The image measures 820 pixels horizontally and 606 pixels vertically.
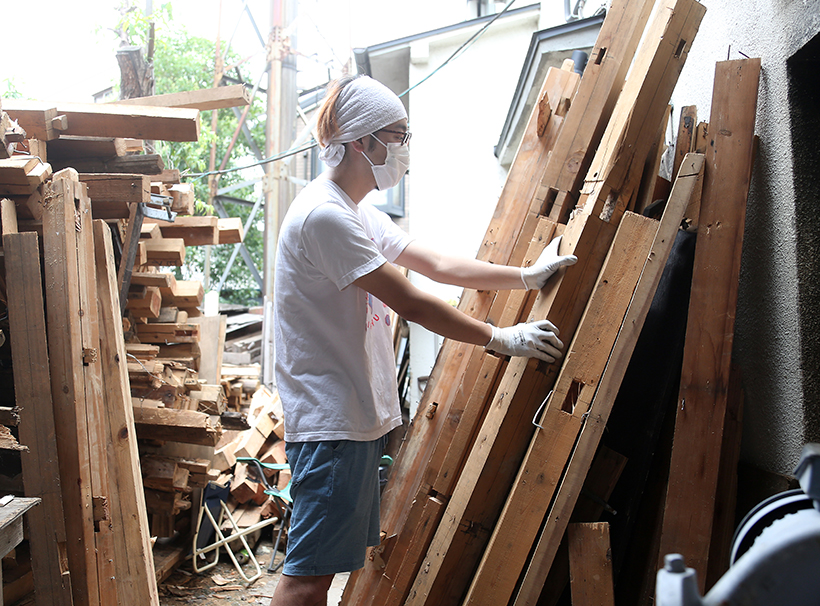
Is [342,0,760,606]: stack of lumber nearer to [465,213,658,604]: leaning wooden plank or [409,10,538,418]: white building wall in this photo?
[465,213,658,604]: leaning wooden plank

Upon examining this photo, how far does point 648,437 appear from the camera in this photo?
2211 mm

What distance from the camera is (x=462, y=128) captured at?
8.70m

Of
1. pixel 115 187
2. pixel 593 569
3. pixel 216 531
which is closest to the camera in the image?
pixel 593 569

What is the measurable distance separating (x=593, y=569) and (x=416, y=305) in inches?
39.7

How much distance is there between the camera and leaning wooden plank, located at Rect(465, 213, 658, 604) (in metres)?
1.84

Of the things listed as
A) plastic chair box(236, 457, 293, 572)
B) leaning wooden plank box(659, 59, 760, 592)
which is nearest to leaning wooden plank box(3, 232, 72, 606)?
plastic chair box(236, 457, 293, 572)

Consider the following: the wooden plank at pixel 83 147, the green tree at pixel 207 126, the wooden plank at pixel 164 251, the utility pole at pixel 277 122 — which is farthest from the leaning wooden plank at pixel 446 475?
the green tree at pixel 207 126

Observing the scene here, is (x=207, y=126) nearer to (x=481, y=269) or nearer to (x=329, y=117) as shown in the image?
(x=329, y=117)

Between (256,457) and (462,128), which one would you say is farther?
(462,128)

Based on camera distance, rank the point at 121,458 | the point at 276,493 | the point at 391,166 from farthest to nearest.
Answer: the point at 276,493 < the point at 121,458 < the point at 391,166

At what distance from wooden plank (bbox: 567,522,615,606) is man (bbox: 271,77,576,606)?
0.57 metres

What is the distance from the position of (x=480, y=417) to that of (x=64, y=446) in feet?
5.57

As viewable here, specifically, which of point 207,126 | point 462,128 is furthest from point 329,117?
point 207,126

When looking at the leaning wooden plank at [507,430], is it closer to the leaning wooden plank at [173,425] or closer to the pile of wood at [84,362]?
the pile of wood at [84,362]
